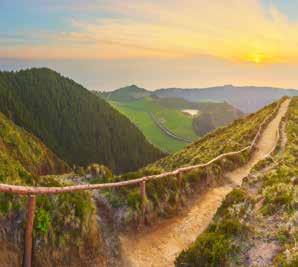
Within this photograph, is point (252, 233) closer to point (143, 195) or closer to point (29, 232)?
point (143, 195)

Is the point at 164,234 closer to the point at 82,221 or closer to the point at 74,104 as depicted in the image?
the point at 82,221

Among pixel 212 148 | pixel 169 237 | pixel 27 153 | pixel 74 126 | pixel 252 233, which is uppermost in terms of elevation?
pixel 212 148

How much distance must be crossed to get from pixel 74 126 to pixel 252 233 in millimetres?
169220

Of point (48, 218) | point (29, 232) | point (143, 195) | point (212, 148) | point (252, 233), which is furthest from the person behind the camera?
point (212, 148)

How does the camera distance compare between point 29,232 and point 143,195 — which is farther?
point 143,195

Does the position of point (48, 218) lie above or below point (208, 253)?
above

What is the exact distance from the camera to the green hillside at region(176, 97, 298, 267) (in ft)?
37.5

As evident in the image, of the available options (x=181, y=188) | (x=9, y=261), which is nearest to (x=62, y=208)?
(x=9, y=261)

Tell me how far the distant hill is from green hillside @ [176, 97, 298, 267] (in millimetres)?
132403

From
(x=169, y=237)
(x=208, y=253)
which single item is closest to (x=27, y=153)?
(x=169, y=237)

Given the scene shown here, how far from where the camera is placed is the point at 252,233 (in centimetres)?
1326

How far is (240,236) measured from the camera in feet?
42.7

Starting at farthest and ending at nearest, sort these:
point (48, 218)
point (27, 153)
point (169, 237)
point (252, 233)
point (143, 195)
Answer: point (27, 153) < point (143, 195) < point (169, 237) < point (252, 233) < point (48, 218)

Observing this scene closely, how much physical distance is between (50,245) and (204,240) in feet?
15.7
